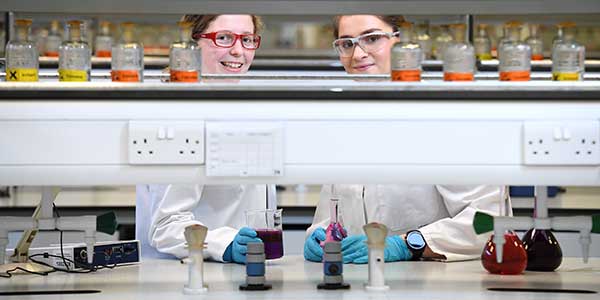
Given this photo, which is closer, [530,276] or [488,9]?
[488,9]

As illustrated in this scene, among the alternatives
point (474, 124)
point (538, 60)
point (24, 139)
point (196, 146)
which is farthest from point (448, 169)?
point (538, 60)

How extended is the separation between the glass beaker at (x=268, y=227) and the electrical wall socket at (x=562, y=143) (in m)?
0.79

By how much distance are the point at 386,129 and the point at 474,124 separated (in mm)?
199

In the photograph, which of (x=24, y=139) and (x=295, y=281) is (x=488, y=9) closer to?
(x=295, y=281)

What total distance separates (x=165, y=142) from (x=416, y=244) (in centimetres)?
100

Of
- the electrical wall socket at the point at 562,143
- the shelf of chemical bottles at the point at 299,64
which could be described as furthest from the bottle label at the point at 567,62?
the shelf of chemical bottles at the point at 299,64

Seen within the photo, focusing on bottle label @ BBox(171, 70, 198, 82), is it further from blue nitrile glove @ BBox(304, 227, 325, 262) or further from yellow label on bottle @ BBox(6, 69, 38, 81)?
blue nitrile glove @ BBox(304, 227, 325, 262)

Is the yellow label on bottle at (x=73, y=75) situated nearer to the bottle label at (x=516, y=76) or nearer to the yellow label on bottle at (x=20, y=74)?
the yellow label on bottle at (x=20, y=74)

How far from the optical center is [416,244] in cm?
315

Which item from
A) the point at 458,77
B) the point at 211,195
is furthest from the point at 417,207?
the point at 458,77

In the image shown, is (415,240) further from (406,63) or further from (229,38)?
(229,38)

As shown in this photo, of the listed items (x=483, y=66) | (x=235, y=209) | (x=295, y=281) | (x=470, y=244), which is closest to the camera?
(x=295, y=281)

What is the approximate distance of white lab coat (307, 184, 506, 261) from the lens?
3289mm

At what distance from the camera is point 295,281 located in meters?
2.69
